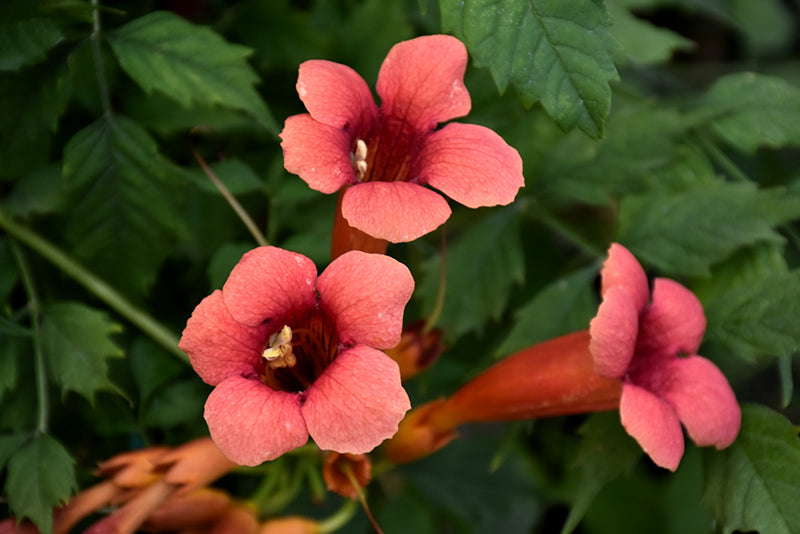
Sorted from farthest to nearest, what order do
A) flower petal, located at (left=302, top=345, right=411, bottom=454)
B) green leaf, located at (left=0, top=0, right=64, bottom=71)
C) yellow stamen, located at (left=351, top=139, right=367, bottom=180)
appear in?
green leaf, located at (left=0, top=0, right=64, bottom=71)
yellow stamen, located at (left=351, top=139, right=367, bottom=180)
flower petal, located at (left=302, top=345, right=411, bottom=454)

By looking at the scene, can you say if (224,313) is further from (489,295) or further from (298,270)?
(489,295)

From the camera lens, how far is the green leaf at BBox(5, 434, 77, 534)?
1480 mm

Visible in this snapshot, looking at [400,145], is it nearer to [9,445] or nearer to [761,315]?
[761,315]

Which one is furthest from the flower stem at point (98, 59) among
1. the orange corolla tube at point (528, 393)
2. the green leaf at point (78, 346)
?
the orange corolla tube at point (528, 393)

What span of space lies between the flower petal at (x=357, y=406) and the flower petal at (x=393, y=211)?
0.23m

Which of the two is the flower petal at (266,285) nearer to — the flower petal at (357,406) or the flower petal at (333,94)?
the flower petal at (357,406)

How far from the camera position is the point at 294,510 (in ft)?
7.99

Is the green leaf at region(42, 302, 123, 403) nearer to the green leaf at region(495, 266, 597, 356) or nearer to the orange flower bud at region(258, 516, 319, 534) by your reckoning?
the orange flower bud at region(258, 516, 319, 534)

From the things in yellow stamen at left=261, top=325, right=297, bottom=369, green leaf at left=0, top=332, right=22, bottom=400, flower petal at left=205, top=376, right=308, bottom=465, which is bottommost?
green leaf at left=0, top=332, right=22, bottom=400

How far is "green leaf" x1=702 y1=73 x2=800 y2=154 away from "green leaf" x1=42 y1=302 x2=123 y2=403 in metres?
1.86

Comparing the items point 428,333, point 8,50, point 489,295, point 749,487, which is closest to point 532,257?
point 489,295

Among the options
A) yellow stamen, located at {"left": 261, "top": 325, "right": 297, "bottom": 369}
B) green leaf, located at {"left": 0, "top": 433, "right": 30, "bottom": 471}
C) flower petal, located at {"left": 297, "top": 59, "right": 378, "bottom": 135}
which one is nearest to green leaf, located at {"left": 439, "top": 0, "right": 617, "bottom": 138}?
flower petal, located at {"left": 297, "top": 59, "right": 378, "bottom": 135}

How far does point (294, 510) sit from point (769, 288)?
1669mm

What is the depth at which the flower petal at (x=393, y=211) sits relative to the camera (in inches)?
48.9
